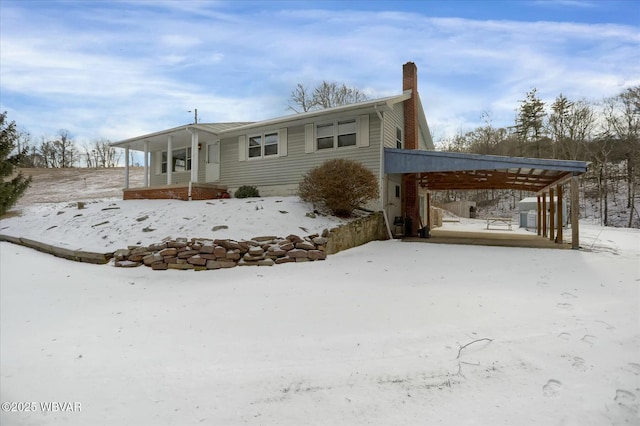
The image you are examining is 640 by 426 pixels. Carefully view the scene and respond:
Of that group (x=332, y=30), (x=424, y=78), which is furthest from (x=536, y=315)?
(x=424, y=78)

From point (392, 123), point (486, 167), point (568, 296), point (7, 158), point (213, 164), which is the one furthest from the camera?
point (213, 164)

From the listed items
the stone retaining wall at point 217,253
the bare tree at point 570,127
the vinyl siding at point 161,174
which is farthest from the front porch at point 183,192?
Result: the bare tree at point 570,127

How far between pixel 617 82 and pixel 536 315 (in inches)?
1246

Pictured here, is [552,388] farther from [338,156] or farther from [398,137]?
[398,137]

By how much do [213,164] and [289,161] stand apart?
4413 mm

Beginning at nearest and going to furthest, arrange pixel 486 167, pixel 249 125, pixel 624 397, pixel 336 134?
1. pixel 624 397
2. pixel 486 167
3. pixel 336 134
4. pixel 249 125

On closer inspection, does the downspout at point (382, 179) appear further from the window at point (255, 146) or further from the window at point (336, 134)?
the window at point (255, 146)

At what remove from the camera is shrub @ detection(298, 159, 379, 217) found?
9.54 m

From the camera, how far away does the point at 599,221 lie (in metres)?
24.3

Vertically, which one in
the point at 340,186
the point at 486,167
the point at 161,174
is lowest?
the point at 340,186

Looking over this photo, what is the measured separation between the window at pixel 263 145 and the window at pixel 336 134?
217 cm

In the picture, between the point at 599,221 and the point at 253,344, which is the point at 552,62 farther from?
the point at 599,221

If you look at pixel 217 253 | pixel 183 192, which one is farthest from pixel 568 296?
pixel 183 192

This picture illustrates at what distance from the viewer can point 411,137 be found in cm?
1423
